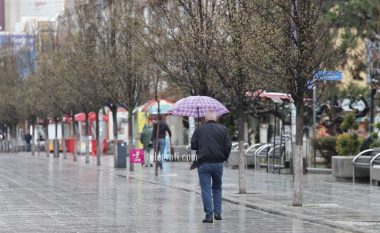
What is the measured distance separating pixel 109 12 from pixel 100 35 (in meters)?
1.05

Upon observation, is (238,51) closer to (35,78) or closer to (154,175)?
(154,175)

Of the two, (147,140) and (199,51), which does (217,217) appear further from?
(147,140)

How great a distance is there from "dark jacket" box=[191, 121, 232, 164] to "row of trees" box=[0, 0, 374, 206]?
9.84 ft

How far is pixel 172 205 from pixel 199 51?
5.09 metres

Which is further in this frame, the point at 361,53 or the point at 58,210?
the point at 361,53

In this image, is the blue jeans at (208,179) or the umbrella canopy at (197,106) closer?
the blue jeans at (208,179)

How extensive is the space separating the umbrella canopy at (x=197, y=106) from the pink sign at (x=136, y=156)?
36.5 ft

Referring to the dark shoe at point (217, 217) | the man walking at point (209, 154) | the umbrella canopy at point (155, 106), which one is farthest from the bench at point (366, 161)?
the umbrella canopy at point (155, 106)

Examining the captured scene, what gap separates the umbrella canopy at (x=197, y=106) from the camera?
20.3 metres

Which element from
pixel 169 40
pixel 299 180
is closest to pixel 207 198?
pixel 299 180

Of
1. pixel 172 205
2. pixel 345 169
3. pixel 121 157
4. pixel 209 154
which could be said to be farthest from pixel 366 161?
pixel 121 157

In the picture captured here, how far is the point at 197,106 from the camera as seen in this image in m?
20.4

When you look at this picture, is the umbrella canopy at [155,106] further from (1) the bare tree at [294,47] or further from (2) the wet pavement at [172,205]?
(1) the bare tree at [294,47]

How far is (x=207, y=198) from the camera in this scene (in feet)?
48.6
